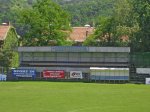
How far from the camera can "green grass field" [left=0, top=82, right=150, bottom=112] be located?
37.6m

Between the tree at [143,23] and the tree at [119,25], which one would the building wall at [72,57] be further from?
the tree at [119,25]

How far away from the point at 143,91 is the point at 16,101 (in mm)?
17070

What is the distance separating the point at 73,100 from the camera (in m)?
44.1

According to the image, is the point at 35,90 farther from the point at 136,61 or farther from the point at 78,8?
the point at 78,8

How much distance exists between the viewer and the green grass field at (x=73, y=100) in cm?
3762

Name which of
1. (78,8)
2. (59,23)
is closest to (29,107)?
(59,23)

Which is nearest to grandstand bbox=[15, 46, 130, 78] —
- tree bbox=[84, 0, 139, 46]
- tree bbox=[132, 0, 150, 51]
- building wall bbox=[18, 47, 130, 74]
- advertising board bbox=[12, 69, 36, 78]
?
building wall bbox=[18, 47, 130, 74]

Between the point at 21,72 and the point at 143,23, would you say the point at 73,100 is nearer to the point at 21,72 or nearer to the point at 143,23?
the point at 21,72

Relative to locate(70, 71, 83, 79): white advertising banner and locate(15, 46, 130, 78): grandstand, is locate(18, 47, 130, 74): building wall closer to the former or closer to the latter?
locate(15, 46, 130, 78): grandstand

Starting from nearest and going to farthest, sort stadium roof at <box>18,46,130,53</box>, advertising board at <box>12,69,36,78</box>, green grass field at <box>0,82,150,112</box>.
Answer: green grass field at <box>0,82,150,112</box>
advertising board at <box>12,69,36,78</box>
stadium roof at <box>18,46,130,53</box>

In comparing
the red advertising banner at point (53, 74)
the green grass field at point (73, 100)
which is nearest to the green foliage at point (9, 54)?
the red advertising banner at point (53, 74)

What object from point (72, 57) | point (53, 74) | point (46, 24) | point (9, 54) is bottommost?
point (53, 74)

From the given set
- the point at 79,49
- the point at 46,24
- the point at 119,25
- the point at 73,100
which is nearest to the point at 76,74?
the point at 79,49

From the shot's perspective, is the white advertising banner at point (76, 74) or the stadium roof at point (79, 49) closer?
the white advertising banner at point (76, 74)
